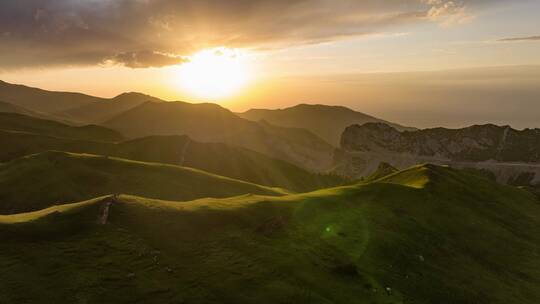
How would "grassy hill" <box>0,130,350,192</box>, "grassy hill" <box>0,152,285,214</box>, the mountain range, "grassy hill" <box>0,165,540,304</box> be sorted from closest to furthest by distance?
"grassy hill" <box>0,165,540,304</box>
the mountain range
"grassy hill" <box>0,152,285,214</box>
"grassy hill" <box>0,130,350,192</box>

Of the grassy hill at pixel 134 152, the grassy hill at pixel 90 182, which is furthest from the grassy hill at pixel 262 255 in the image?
the grassy hill at pixel 134 152

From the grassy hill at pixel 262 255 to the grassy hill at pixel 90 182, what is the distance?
50167 millimetres

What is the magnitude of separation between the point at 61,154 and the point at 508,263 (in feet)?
314

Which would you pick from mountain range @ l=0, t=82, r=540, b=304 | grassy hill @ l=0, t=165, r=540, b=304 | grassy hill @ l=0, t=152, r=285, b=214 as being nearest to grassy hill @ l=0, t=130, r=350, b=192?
grassy hill @ l=0, t=152, r=285, b=214

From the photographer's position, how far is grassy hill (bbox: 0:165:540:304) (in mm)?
27172

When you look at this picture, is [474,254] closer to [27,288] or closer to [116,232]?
[116,232]

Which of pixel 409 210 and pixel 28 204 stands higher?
pixel 409 210

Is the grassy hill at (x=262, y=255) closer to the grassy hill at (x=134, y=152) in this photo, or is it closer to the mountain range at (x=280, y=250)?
the mountain range at (x=280, y=250)

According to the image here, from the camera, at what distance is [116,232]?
1315 inches

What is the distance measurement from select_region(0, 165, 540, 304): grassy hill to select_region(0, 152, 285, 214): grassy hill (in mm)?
50167

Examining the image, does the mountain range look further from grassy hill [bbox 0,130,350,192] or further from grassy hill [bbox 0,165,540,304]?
grassy hill [bbox 0,130,350,192]

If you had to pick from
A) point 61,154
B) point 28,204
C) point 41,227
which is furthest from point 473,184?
point 61,154

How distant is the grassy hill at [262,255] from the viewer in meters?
27.2

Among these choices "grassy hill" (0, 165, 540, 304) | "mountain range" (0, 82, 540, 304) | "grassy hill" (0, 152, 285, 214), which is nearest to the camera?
"grassy hill" (0, 165, 540, 304)
